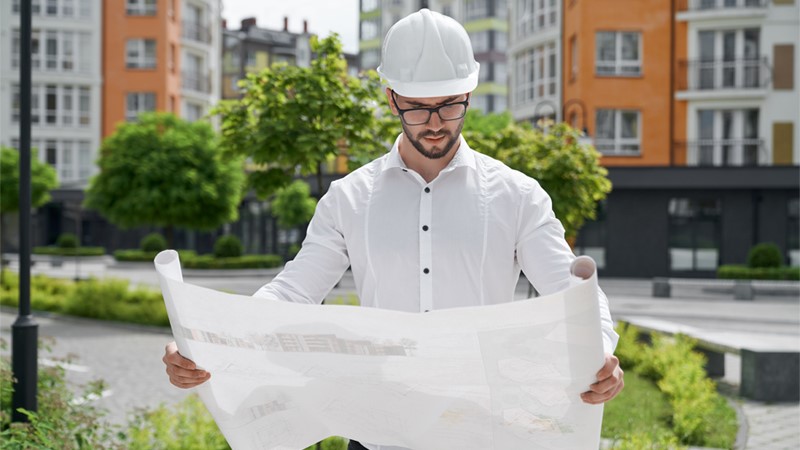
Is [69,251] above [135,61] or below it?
below

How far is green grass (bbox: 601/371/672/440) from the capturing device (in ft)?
25.6

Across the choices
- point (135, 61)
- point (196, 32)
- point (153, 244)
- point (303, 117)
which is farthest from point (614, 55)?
point (303, 117)

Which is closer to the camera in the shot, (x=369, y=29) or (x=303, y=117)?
(x=303, y=117)

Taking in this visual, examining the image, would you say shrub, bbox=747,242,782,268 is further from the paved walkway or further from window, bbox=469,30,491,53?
window, bbox=469,30,491,53

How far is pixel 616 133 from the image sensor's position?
121ft

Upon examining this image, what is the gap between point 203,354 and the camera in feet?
7.86

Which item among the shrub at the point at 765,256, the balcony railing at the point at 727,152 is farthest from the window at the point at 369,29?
the shrub at the point at 765,256

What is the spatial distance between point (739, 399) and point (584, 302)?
9006 mm

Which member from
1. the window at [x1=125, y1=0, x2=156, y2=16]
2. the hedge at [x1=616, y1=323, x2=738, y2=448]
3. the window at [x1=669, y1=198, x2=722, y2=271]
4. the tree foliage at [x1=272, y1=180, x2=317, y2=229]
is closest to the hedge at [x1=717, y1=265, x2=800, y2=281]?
the window at [x1=669, y1=198, x2=722, y2=271]

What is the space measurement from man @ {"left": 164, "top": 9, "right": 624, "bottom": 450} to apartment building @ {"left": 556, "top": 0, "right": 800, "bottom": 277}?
33.4 metres

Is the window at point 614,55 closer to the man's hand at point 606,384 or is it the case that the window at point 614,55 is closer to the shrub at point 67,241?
the shrub at point 67,241

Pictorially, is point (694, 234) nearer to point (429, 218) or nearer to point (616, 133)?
point (616, 133)

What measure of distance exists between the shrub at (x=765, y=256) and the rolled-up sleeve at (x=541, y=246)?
3132 cm

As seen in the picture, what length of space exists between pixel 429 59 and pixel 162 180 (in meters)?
33.1
